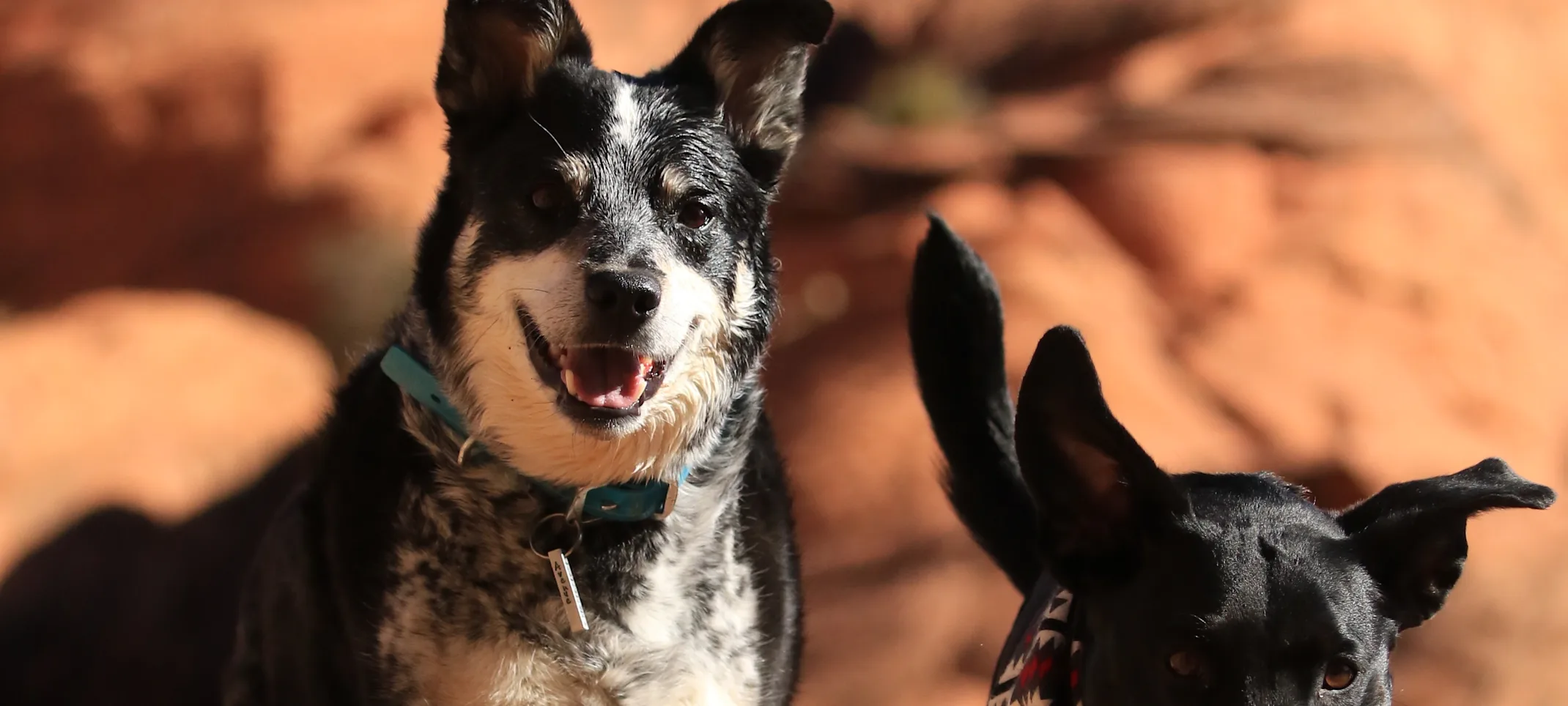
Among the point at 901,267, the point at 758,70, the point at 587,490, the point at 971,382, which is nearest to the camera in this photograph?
the point at 587,490

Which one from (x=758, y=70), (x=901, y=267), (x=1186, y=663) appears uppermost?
(x=901, y=267)

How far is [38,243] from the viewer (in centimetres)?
434

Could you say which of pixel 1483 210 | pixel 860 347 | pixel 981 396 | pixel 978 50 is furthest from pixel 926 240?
pixel 1483 210

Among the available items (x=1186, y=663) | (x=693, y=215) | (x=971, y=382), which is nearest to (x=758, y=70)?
(x=693, y=215)

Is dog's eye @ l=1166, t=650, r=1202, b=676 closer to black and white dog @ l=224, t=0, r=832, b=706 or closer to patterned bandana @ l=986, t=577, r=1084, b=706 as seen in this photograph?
patterned bandana @ l=986, t=577, r=1084, b=706

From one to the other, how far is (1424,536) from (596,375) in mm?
1467

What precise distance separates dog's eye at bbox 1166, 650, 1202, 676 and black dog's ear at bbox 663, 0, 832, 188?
52.1 inches

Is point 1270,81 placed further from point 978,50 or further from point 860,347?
point 860,347

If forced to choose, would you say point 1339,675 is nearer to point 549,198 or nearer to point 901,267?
point 549,198

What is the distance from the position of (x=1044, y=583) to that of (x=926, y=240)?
816 millimetres

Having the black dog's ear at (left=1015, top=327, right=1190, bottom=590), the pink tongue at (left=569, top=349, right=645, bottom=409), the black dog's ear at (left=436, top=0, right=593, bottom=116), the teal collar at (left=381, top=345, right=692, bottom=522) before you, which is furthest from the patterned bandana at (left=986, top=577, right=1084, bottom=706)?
the black dog's ear at (left=436, top=0, right=593, bottom=116)

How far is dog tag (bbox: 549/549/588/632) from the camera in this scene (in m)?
2.46

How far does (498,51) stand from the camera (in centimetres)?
257

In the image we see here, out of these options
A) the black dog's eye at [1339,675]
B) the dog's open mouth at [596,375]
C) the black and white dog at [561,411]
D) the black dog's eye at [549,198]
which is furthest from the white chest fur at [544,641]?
the black dog's eye at [1339,675]
